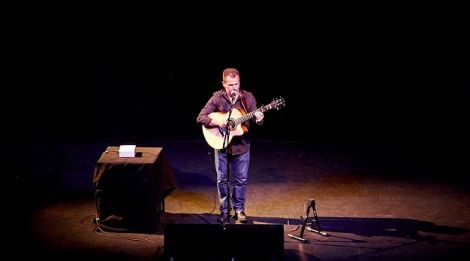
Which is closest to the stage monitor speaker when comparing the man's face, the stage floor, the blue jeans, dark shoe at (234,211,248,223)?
the stage floor

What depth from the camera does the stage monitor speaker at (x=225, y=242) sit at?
22.0 feet

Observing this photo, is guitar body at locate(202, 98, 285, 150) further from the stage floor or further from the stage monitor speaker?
the stage monitor speaker

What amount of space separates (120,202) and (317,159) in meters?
4.69

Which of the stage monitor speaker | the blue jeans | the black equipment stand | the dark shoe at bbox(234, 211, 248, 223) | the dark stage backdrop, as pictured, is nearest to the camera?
the stage monitor speaker

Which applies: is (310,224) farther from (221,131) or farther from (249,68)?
(249,68)

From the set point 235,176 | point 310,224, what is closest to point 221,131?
point 235,176

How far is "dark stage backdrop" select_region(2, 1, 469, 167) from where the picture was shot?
39.6ft

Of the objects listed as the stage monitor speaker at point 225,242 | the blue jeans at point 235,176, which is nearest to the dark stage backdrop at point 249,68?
the blue jeans at point 235,176

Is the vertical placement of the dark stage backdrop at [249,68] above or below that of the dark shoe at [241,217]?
above

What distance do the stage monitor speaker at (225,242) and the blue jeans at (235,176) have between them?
1.53 m

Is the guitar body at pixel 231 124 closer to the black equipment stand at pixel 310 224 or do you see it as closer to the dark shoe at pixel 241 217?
the dark shoe at pixel 241 217

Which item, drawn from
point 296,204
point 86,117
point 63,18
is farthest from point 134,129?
point 296,204

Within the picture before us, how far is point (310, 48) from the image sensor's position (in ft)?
40.4

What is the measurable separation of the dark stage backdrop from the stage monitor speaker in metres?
6.09
